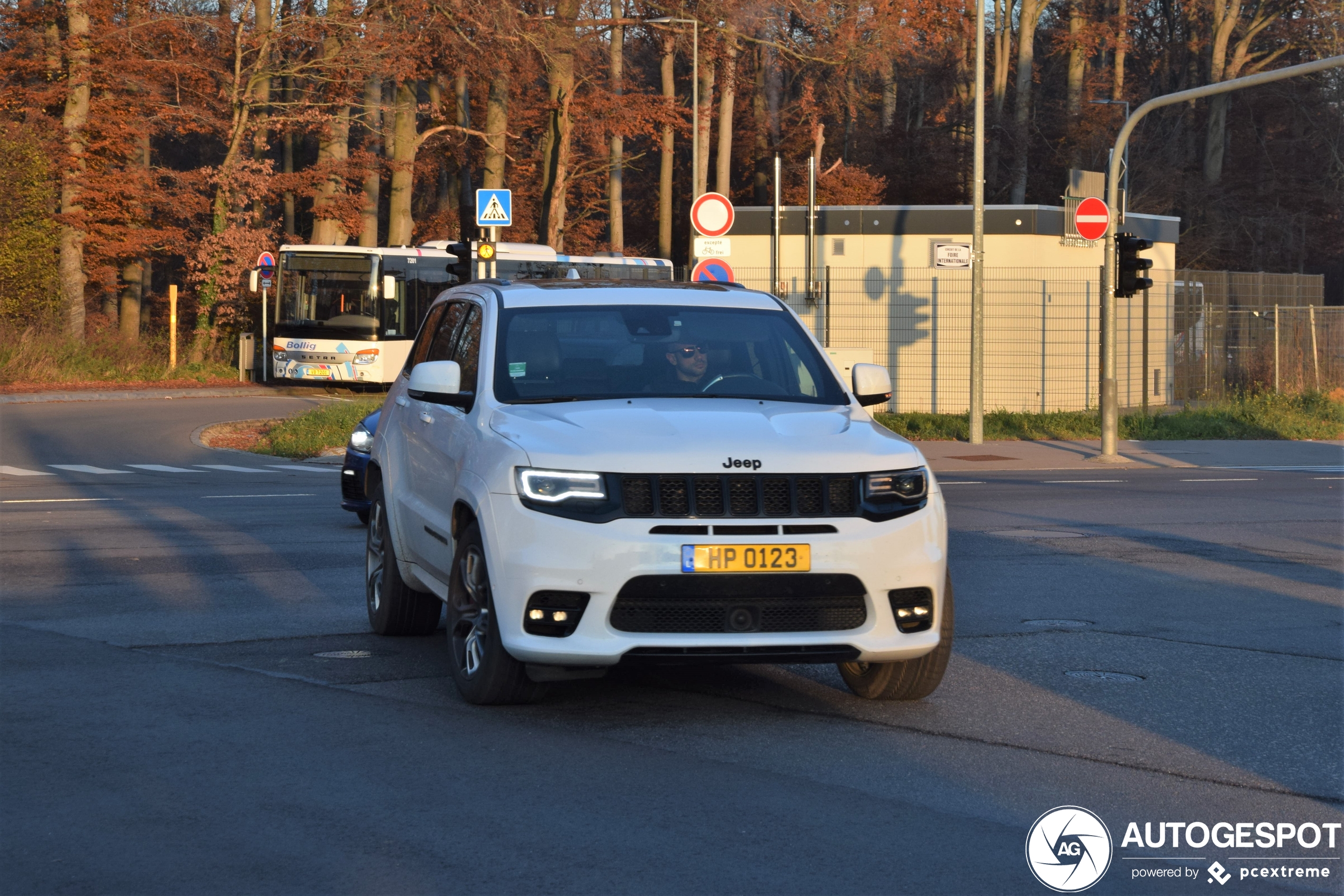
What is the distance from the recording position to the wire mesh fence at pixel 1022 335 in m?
32.0

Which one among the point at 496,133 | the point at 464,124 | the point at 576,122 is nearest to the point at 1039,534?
the point at 496,133

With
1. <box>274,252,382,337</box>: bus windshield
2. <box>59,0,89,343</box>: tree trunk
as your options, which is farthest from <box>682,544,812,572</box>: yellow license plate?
<box>59,0,89,343</box>: tree trunk

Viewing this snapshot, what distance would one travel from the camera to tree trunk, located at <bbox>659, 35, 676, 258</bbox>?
49719mm

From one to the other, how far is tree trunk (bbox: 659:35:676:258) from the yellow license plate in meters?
42.2

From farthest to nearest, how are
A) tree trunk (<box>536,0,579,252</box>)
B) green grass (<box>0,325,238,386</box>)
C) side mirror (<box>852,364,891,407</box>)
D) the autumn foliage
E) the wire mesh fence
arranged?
the autumn foliage < tree trunk (<box>536,0,579,252</box>) < green grass (<box>0,325,238,386</box>) < the wire mesh fence < side mirror (<box>852,364,891,407</box>)

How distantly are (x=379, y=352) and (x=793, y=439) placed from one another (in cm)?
3288

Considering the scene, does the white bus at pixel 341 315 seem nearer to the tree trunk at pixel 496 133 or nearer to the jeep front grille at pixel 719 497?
the tree trunk at pixel 496 133

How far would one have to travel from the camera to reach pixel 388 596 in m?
8.81

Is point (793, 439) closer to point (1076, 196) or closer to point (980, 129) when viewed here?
point (980, 129)

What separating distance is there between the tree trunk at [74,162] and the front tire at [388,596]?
117ft

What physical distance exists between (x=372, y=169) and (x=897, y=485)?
1611 inches

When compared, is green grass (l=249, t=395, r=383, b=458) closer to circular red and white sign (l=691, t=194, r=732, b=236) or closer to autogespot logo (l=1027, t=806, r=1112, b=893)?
circular red and white sign (l=691, t=194, r=732, b=236)

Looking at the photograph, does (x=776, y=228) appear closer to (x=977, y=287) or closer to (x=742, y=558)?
(x=977, y=287)

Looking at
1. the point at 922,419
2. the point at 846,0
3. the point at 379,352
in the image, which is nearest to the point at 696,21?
the point at 846,0
